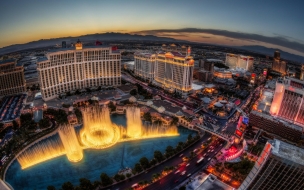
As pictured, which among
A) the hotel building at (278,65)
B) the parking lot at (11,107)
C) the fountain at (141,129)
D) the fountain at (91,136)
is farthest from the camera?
the hotel building at (278,65)

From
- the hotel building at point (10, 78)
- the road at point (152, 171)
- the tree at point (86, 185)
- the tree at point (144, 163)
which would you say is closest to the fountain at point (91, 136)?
the road at point (152, 171)

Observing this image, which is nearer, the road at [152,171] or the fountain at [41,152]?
the road at [152,171]

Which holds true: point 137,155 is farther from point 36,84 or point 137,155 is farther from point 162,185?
point 36,84

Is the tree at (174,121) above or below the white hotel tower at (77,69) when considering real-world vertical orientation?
below

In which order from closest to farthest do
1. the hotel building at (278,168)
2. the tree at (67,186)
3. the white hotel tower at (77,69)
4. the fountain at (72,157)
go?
the hotel building at (278,168) < the tree at (67,186) < the fountain at (72,157) < the white hotel tower at (77,69)

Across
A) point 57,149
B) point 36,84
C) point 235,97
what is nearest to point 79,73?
point 36,84

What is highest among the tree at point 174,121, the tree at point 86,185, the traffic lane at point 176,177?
the tree at point 174,121

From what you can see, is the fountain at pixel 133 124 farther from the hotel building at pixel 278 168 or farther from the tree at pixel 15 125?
the hotel building at pixel 278 168

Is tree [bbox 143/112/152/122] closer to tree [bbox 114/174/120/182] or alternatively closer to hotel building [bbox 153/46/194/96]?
hotel building [bbox 153/46/194/96]
